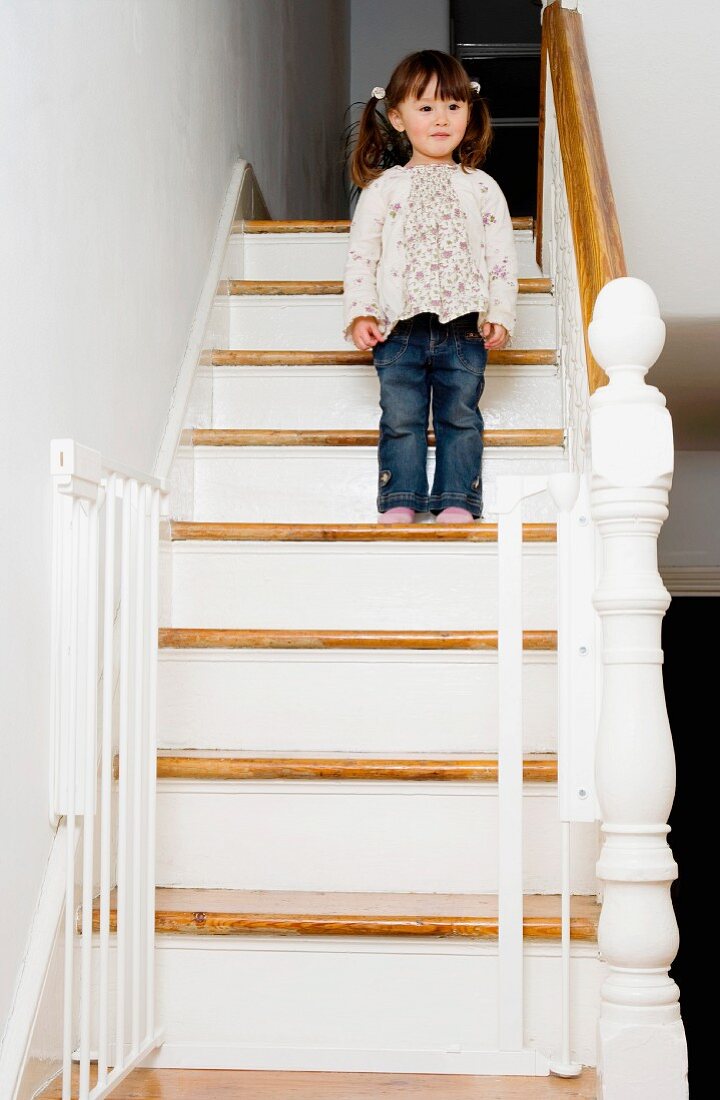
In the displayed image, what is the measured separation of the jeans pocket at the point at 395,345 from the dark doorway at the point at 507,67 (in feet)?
12.9

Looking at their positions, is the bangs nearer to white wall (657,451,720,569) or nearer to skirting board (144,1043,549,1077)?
skirting board (144,1043,549,1077)

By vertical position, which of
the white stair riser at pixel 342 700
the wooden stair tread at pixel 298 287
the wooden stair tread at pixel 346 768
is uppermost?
the wooden stair tread at pixel 298 287

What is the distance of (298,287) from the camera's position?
9.35ft

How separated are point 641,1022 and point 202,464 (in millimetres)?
A: 1489

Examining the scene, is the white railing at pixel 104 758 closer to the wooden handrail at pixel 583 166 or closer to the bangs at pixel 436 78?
the wooden handrail at pixel 583 166

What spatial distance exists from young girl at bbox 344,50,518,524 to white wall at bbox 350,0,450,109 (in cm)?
360

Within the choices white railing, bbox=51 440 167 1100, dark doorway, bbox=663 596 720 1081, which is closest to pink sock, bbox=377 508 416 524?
white railing, bbox=51 440 167 1100

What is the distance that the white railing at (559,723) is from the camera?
4.64 feet

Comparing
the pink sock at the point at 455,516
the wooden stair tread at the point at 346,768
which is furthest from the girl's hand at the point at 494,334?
the wooden stair tread at the point at 346,768

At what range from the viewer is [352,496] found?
2.41 metres

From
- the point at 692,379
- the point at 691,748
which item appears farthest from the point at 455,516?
the point at 691,748

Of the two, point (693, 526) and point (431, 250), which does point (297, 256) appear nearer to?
point (431, 250)

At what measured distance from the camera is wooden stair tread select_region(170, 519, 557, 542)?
2.05 m

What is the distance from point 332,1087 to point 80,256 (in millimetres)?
1155
